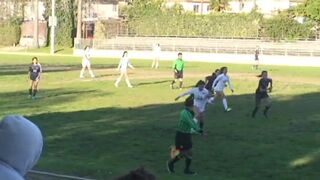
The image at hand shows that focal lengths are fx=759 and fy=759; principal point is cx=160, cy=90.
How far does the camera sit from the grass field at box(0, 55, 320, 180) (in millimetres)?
14594

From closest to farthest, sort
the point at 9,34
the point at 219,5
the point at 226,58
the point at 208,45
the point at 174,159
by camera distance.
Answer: the point at 174,159 < the point at 226,58 < the point at 208,45 < the point at 9,34 < the point at 219,5

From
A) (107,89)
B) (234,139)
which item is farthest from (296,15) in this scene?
(234,139)

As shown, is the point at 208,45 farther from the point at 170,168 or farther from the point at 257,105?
the point at 170,168

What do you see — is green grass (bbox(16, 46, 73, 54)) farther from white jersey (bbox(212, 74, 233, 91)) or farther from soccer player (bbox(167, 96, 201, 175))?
soccer player (bbox(167, 96, 201, 175))

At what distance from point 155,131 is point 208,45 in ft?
185

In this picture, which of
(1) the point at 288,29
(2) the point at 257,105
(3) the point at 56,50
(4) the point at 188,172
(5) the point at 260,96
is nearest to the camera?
(4) the point at 188,172

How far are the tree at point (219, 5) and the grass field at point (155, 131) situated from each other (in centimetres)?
6866

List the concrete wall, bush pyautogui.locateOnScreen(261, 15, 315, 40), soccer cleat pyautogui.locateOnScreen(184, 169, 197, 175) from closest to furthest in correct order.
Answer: soccer cleat pyautogui.locateOnScreen(184, 169, 197, 175) < the concrete wall < bush pyautogui.locateOnScreen(261, 15, 315, 40)

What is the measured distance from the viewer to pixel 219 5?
344ft

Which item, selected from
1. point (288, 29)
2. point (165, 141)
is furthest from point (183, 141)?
point (288, 29)

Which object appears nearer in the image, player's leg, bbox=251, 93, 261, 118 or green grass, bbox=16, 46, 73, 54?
player's leg, bbox=251, 93, 261, 118

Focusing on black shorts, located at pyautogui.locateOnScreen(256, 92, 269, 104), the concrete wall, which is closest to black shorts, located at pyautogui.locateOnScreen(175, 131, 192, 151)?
black shorts, located at pyautogui.locateOnScreen(256, 92, 269, 104)

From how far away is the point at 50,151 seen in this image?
1639 cm

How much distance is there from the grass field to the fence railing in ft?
112
